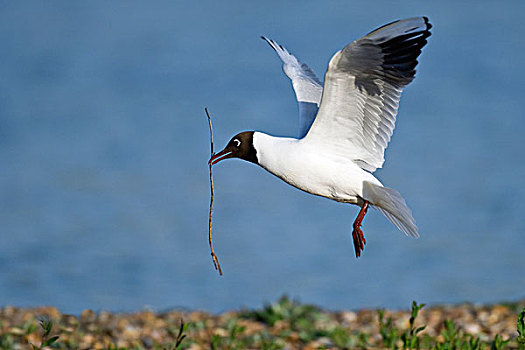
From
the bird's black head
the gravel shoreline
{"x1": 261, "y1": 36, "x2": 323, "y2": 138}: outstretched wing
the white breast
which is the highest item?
{"x1": 261, "y1": 36, "x2": 323, "y2": 138}: outstretched wing

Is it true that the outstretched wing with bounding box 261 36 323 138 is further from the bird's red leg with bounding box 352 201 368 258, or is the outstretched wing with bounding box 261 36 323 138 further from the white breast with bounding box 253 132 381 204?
the bird's red leg with bounding box 352 201 368 258

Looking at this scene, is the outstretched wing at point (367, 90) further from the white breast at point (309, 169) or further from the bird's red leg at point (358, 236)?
the bird's red leg at point (358, 236)

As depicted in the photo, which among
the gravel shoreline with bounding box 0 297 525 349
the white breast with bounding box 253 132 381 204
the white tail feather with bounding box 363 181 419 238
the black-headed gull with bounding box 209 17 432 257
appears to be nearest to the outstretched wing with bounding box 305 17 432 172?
the black-headed gull with bounding box 209 17 432 257

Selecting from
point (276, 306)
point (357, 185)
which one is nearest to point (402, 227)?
point (357, 185)

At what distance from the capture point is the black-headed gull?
14.8ft

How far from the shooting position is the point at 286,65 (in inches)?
240

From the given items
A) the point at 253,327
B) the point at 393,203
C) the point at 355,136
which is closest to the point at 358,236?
the point at 393,203

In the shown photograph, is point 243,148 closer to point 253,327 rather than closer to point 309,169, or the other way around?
point 309,169

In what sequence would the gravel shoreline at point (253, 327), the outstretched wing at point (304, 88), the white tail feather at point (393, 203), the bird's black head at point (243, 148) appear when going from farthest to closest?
the outstretched wing at point (304, 88), the gravel shoreline at point (253, 327), the bird's black head at point (243, 148), the white tail feather at point (393, 203)

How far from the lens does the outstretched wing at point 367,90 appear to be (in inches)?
175

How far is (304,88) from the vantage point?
575 centimetres

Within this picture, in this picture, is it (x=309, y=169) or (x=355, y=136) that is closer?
(x=309, y=169)

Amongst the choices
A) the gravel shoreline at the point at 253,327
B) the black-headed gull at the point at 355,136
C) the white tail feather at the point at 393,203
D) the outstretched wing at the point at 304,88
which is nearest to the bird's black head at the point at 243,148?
the black-headed gull at the point at 355,136

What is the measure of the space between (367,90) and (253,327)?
195cm
